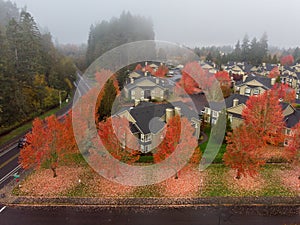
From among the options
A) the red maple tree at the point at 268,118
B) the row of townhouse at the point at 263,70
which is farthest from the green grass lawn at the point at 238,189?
the row of townhouse at the point at 263,70

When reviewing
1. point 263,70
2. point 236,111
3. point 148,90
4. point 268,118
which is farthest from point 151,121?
point 263,70

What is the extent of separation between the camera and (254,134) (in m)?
24.5

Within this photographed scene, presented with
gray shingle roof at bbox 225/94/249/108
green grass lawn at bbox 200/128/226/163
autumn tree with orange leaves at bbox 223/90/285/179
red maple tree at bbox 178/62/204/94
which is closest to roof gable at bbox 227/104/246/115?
gray shingle roof at bbox 225/94/249/108

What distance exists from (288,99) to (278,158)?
75.7ft

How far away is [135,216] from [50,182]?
951 centimetres

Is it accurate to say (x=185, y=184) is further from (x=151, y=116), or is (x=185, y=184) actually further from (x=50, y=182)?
(x=50, y=182)

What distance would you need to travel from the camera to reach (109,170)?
23.9 m

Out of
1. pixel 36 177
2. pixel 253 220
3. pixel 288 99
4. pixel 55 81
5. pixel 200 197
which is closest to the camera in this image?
pixel 253 220

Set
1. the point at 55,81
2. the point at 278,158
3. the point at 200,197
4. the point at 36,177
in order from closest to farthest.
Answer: the point at 200,197
the point at 36,177
the point at 278,158
the point at 55,81

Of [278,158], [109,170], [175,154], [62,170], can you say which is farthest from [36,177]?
[278,158]

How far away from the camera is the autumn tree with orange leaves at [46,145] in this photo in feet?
75.4

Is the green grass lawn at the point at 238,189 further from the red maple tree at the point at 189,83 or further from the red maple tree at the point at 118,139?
the red maple tree at the point at 189,83

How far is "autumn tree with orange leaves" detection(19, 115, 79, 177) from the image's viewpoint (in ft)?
75.4

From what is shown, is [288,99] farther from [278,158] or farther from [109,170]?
Answer: [109,170]
